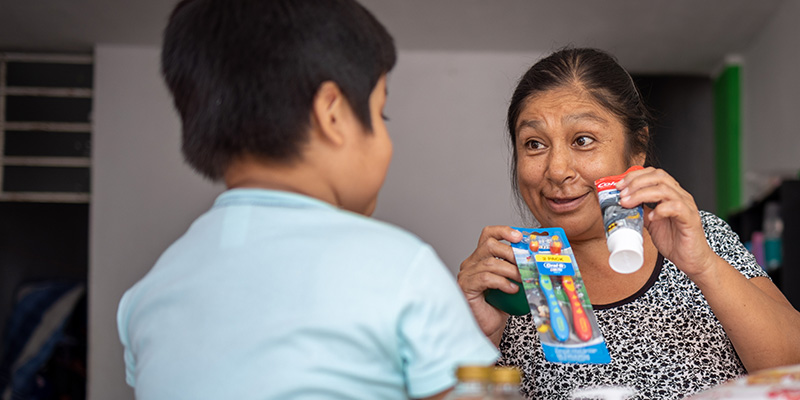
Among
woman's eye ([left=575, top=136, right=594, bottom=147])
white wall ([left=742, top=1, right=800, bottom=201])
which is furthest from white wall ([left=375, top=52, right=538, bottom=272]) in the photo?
woman's eye ([left=575, top=136, right=594, bottom=147])

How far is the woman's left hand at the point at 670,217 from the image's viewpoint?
3.57 feet

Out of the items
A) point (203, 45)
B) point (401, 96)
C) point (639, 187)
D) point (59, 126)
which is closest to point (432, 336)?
point (203, 45)

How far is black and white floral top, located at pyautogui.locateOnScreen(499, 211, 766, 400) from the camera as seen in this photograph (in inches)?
51.9

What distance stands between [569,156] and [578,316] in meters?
0.56

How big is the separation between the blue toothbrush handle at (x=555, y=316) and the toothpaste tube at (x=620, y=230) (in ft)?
0.31

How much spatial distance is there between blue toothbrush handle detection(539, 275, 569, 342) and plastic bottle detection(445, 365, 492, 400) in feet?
1.34

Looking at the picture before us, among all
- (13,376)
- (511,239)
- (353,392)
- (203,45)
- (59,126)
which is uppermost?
(59,126)

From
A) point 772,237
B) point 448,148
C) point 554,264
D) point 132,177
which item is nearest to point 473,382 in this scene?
point 554,264

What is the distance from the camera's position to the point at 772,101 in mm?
4348

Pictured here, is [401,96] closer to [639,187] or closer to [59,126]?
[59,126]

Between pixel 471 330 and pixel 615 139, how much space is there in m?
0.95

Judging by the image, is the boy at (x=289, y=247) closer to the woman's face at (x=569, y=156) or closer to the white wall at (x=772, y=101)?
the woman's face at (x=569, y=156)

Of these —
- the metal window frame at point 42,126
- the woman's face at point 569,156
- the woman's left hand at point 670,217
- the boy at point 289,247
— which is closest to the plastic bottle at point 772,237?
the woman's face at point 569,156

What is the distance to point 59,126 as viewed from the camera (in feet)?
16.3
